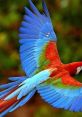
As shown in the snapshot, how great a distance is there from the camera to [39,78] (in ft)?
2.94

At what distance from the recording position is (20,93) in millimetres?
884

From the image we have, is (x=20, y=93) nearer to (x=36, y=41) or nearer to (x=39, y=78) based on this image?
(x=39, y=78)

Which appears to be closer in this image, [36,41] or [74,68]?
[74,68]

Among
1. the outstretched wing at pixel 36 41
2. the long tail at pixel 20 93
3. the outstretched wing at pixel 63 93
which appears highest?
the outstretched wing at pixel 36 41

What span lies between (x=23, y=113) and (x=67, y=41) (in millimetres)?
494

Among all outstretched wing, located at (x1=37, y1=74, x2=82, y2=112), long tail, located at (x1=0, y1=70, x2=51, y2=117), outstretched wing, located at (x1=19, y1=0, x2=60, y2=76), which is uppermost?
outstretched wing, located at (x1=19, y1=0, x2=60, y2=76)

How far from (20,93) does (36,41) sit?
257 millimetres

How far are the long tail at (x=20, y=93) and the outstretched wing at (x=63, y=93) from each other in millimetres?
14

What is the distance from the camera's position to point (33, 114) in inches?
92.4

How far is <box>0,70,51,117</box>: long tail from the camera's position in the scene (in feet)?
2.85

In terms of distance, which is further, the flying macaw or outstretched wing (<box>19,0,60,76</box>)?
outstretched wing (<box>19,0,60,76</box>)

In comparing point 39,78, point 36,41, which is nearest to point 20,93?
point 39,78

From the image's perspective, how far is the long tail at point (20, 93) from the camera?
2.85 feet

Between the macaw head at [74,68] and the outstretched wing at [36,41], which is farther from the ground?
the outstretched wing at [36,41]
